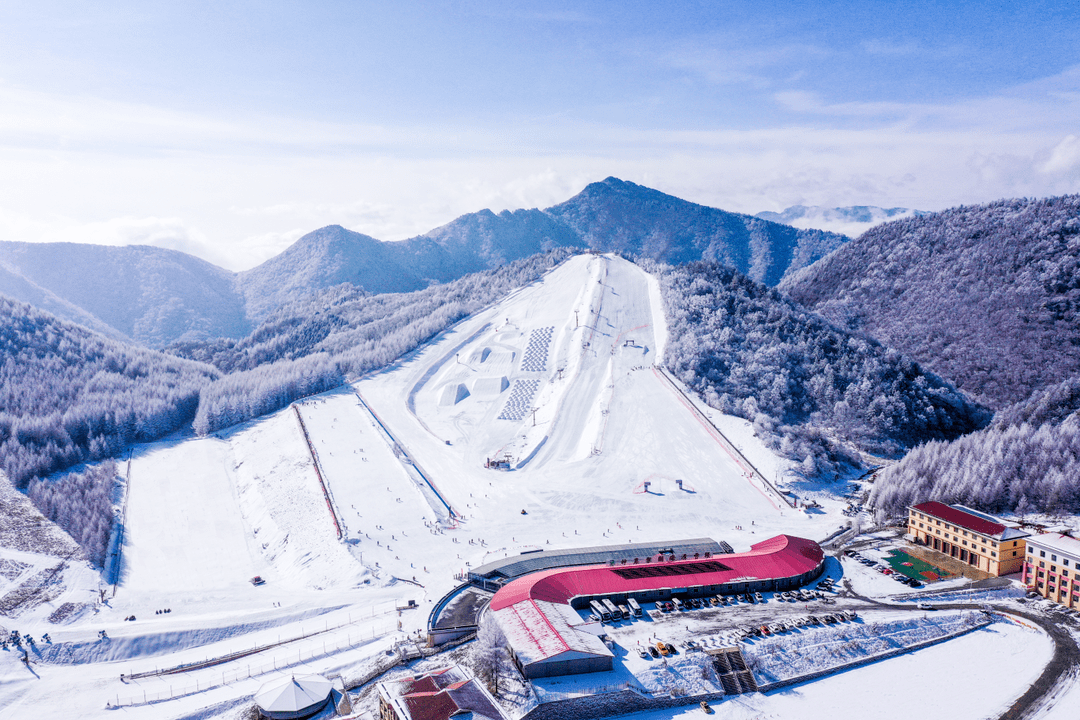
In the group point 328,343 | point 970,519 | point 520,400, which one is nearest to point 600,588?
point 970,519

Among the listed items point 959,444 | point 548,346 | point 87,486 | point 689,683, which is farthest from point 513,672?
point 548,346

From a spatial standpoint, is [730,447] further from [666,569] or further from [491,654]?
[491,654]

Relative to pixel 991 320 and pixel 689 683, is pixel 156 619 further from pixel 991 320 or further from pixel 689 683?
pixel 991 320

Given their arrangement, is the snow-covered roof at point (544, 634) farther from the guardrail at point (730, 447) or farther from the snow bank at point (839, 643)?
the guardrail at point (730, 447)

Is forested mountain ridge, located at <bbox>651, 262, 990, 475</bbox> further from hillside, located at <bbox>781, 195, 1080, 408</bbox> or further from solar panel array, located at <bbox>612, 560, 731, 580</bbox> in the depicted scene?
solar panel array, located at <bbox>612, 560, 731, 580</bbox>

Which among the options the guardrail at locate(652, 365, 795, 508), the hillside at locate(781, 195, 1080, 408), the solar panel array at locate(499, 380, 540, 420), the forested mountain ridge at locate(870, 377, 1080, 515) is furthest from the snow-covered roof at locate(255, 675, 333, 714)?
the hillside at locate(781, 195, 1080, 408)

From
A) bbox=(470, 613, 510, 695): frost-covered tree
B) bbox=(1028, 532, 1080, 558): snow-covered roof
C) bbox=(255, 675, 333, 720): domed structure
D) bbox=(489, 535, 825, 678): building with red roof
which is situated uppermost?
bbox=(1028, 532, 1080, 558): snow-covered roof
